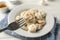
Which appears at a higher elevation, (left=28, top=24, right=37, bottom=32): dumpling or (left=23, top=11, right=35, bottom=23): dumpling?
(left=23, top=11, right=35, bottom=23): dumpling

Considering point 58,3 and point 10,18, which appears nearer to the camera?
point 10,18

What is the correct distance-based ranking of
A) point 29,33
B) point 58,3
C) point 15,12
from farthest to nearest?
point 58,3
point 15,12
point 29,33

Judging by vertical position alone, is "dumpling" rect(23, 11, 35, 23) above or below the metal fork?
above

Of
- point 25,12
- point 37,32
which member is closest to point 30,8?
point 25,12

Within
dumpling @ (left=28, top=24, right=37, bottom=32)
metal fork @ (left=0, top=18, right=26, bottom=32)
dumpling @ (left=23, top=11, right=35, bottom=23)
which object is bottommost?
dumpling @ (left=28, top=24, right=37, bottom=32)

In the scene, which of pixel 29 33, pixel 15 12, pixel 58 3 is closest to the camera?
pixel 29 33

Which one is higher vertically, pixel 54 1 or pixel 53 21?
pixel 54 1

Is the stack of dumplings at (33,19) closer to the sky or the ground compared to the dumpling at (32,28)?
closer to the sky

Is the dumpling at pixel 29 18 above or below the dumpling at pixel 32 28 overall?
above

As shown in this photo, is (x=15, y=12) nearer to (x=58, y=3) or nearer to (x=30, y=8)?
(x=30, y=8)

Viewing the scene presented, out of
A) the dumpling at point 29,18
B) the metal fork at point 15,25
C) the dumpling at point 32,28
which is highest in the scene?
the dumpling at point 29,18
